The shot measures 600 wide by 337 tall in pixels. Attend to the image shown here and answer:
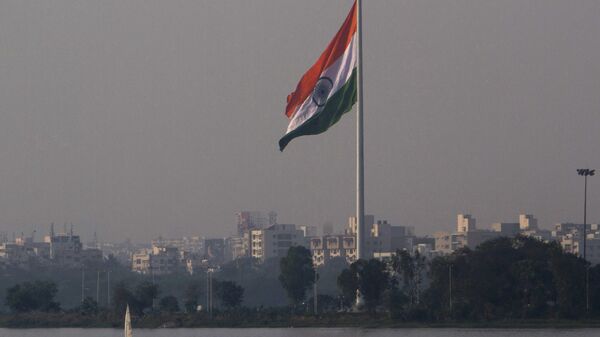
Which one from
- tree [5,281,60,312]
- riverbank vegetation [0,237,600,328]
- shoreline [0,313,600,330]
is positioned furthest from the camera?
tree [5,281,60,312]

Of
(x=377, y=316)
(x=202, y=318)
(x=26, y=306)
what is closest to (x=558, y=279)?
(x=377, y=316)

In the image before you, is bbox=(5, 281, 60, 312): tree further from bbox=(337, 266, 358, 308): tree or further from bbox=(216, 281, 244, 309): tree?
bbox=(337, 266, 358, 308): tree

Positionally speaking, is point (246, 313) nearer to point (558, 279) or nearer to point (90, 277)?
point (558, 279)

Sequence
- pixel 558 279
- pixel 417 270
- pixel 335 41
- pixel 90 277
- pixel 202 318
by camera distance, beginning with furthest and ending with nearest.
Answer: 1. pixel 90 277
2. pixel 417 270
3. pixel 202 318
4. pixel 558 279
5. pixel 335 41

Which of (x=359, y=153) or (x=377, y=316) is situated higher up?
(x=359, y=153)

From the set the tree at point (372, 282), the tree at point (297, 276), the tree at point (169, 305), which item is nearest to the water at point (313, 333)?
the tree at point (372, 282)

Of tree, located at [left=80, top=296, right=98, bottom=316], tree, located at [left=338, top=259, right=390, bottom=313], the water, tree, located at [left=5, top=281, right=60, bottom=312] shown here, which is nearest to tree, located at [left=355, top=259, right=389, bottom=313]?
tree, located at [left=338, top=259, right=390, bottom=313]

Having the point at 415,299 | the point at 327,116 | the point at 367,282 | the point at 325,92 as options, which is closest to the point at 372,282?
the point at 367,282

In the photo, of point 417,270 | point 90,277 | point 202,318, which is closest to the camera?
point 202,318
